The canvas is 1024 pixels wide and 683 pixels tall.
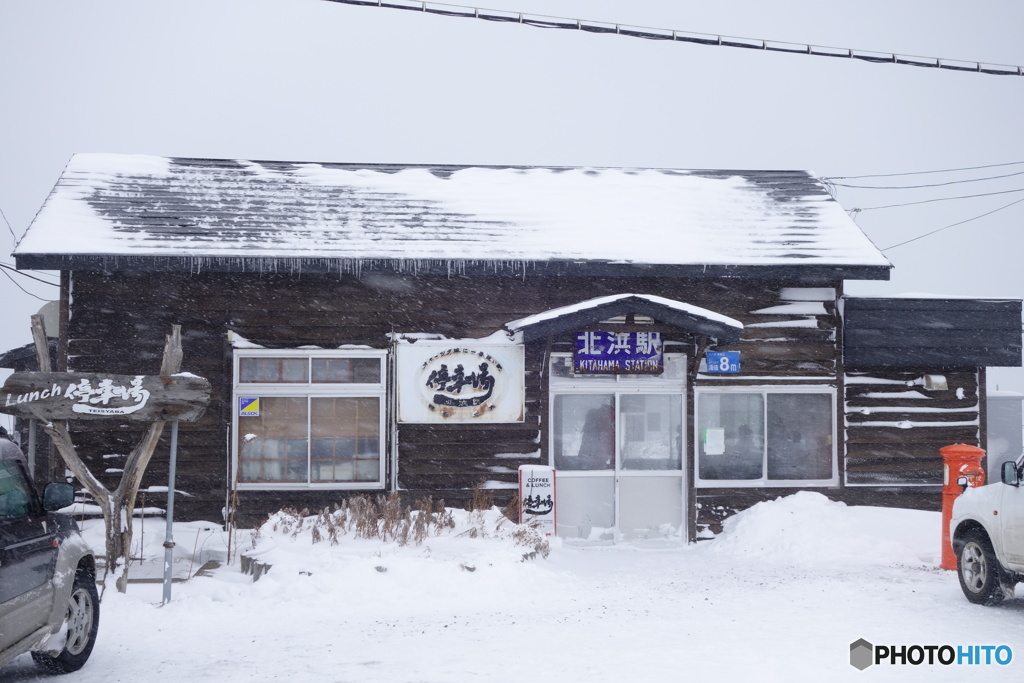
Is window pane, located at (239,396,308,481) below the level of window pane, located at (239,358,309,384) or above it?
below

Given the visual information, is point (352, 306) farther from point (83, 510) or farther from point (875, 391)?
point (875, 391)

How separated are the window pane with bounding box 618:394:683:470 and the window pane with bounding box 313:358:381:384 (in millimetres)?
3641

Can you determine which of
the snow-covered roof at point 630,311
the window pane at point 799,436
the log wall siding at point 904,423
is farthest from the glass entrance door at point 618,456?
the log wall siding at point 904,423

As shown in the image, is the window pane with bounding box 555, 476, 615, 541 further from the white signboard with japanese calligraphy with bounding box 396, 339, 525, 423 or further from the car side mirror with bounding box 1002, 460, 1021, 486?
the car side mirror with bounding box 1002, 460, 1021, 486

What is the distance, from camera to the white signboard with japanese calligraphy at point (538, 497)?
12422mm

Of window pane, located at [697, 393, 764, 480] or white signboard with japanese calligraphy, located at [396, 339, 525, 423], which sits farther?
window pane, located at [697, 393, 764, 480]

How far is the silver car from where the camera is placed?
5.98 meters

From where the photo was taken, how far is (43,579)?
6516 millimetres

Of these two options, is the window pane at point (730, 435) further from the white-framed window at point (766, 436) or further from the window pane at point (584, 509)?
the window pane at point (584, 509)

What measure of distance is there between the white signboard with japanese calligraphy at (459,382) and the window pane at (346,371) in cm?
40

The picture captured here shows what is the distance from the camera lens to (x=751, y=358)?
14.0 meters

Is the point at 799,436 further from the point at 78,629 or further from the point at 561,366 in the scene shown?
the point at 78,629

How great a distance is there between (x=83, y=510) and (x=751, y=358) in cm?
977
